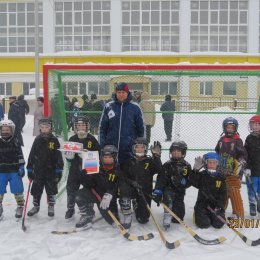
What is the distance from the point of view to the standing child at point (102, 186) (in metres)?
5.04

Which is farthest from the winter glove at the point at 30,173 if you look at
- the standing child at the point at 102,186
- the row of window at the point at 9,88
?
the row of window at the point at 9,88

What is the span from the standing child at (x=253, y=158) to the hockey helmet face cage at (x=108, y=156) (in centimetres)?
164

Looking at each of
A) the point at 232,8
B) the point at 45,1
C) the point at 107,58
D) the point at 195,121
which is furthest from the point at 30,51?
the point at 195,121

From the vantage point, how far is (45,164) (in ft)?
17.8

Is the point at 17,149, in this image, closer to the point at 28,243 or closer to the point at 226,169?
the point at 28,243

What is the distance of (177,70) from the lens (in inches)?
260

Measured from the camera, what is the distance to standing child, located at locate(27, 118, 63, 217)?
5406mm

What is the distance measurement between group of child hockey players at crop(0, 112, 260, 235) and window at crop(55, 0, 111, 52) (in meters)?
23.3

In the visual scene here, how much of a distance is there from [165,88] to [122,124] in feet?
5.88

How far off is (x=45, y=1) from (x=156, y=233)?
82.6 feet

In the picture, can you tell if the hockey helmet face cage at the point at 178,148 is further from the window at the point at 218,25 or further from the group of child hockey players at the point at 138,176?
the window at the point at 218,25

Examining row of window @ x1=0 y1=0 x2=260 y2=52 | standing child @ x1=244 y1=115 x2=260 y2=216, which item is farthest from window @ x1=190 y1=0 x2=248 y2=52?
standing child @ x1=244 y1=115 x2=260 y2=216

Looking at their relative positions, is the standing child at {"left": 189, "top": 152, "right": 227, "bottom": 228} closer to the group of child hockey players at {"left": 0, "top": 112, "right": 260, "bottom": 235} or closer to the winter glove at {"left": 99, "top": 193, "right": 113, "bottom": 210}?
the group of child hockey players at {"left": 0, "top": 112, "right": 260, "bottom": 235}

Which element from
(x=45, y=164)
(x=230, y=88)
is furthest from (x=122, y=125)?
(x=230, y=88)
